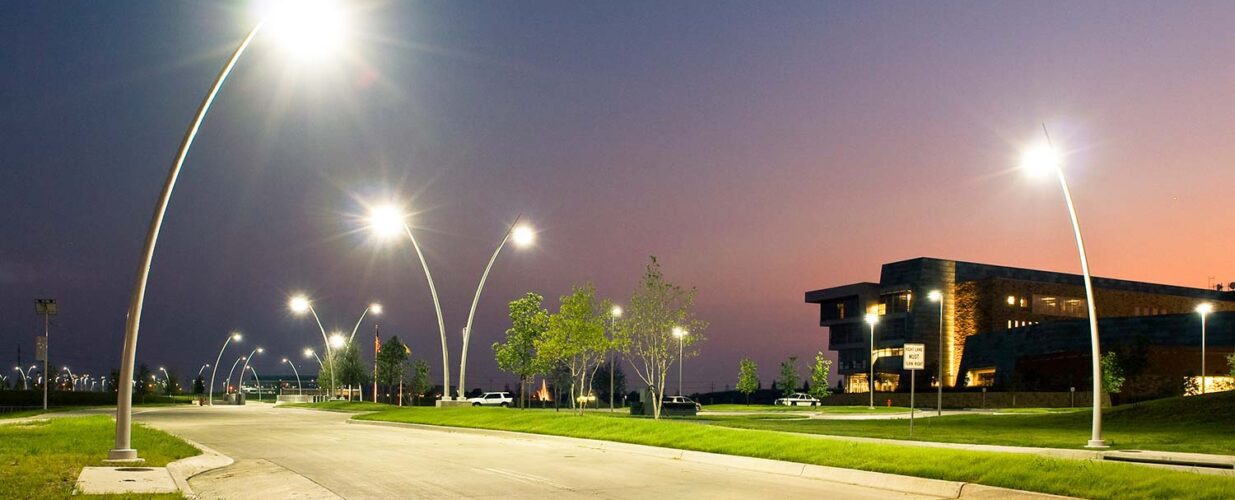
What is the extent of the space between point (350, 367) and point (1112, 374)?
73.6 meters

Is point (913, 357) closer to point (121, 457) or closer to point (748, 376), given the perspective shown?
point (121, 457)

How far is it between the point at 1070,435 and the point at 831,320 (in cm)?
9269

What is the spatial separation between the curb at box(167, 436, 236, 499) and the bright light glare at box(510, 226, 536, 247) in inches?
647

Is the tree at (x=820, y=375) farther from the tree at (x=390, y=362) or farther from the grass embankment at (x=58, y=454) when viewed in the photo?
the grass embankment at (x=58, y=454)

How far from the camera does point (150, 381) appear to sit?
163 m

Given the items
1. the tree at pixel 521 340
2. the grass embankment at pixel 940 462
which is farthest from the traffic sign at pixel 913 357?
the tree at pixel 521 340

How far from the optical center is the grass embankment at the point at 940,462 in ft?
47.4

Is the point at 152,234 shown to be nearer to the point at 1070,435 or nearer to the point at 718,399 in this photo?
the point at 1070,435


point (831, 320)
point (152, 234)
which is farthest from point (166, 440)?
point (831, 320)

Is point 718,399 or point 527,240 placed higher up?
point 527,240

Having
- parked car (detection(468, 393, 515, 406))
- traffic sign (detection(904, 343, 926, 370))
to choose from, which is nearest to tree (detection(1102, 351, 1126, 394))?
parked car (detection(468, 393, 515, 406))

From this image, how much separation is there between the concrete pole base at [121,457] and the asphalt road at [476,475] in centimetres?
145

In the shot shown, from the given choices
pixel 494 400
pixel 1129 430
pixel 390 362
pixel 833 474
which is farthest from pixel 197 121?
pixel 390 362

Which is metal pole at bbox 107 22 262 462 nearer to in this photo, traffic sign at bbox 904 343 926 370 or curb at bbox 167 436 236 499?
curb at bbox 167 436 236 499
